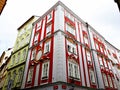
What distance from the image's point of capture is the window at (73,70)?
48.0 feet

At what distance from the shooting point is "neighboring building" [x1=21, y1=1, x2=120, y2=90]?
13.9m

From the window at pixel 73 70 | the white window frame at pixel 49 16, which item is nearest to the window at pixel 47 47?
the window at pixel 73 70

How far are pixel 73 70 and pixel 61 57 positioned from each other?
236 centimetres

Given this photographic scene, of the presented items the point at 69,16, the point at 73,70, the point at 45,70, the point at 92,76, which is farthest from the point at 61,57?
the point at 69,16

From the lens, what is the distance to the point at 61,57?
14.4 meters

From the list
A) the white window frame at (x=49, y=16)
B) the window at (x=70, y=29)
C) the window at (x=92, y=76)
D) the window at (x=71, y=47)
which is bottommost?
the window at (x=92, y=76)

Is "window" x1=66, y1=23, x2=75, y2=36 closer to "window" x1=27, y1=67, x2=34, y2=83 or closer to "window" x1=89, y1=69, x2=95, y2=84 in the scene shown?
"window" x1=89, y1=69, x2=95, y2=84

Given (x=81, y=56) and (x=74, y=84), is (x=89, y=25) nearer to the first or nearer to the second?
(x=81, y=56)

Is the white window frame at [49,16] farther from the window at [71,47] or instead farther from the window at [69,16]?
the window at [71,47]

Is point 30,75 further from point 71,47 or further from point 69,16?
point 69,16

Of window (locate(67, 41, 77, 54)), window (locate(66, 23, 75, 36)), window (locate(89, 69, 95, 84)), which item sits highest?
window (locate(66, 23, 75, 36))

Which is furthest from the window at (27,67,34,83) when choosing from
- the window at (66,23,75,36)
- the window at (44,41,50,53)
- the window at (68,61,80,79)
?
the window at (66,23,75,36)

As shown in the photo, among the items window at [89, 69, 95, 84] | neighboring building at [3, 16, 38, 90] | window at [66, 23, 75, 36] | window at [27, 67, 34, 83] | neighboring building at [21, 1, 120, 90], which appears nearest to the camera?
neighboring building at [21, 1, 120, 90]

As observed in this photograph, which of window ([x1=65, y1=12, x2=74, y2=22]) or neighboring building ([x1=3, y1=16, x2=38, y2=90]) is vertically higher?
window ([x1=65, y1=12, x2=74, y2=22])
